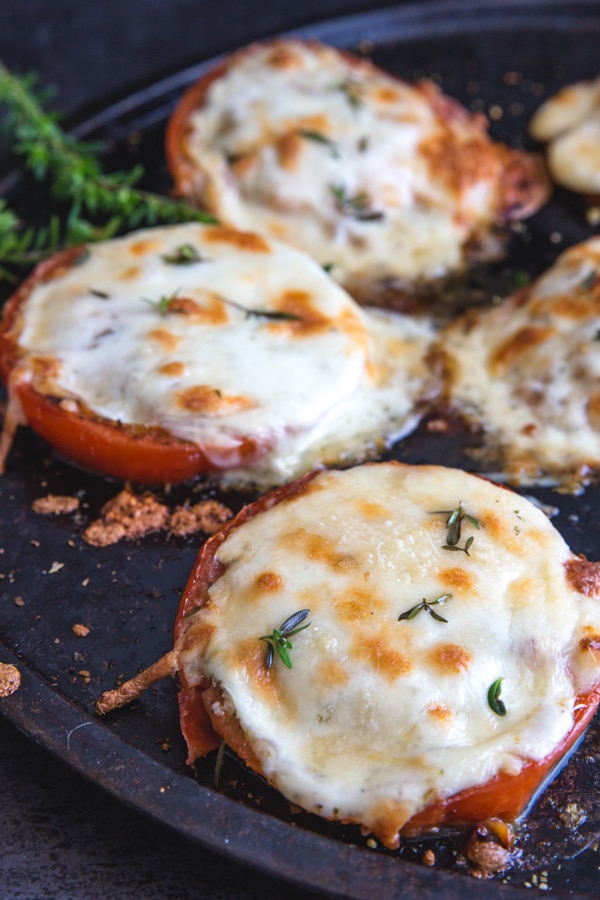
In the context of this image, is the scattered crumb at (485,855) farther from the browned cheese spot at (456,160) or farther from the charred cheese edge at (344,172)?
the browned cheese spot at (456,160)

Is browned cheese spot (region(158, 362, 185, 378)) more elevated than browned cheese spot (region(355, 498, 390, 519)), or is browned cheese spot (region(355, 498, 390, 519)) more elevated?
browned cheese spot (region(158, 362, 185, 378))

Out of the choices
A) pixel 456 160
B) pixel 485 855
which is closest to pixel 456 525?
pixel 485 855

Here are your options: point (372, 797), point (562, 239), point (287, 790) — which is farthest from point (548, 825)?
point (562, 239)

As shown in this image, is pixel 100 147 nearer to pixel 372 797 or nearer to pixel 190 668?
pixel 190 668

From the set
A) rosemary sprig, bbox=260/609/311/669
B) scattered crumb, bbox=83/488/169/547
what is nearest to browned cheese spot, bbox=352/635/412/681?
rosemary sprig, bbox=260/609/311/669

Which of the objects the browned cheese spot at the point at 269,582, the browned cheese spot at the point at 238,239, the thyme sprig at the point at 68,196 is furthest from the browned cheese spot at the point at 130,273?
the browned cheese spot at the point at 269,582

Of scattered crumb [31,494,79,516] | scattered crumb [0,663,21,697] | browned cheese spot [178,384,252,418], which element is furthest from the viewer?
scattered crumb [31,494,79,516]

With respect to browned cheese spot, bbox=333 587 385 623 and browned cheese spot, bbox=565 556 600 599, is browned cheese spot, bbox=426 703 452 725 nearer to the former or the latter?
browned cheese spot, bbox=333 587 385 623

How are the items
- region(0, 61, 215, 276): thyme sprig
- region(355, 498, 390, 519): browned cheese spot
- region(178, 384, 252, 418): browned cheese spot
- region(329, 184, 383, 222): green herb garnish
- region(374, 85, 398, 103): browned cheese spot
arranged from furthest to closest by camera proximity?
region(374, 85, 398, 103): browned cheese spot → region(329, 184, 383, 222): green herb garnish → region(0, 61, 215, 276): thyme sprig → region(178, 384, 252, 418): browned cheese spot → region(355, 498, 390, 519): browned cheese spot
